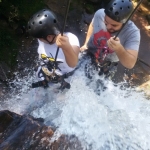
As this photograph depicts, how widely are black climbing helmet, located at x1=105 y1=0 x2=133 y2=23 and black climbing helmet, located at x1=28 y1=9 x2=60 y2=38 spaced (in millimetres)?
792

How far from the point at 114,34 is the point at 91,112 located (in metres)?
1.65

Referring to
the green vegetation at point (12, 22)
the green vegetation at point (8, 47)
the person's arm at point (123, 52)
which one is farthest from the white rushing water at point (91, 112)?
the person's arm at point (123, 52)

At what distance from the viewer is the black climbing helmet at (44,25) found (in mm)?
3639

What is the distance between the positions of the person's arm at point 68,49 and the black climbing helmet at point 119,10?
0.71 metres

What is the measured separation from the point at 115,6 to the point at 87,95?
6.34 ft

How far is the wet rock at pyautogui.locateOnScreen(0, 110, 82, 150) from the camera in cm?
381

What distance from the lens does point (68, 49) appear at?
3.37 meters

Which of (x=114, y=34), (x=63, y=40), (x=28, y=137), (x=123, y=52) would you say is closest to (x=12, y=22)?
(x=114, y=34)

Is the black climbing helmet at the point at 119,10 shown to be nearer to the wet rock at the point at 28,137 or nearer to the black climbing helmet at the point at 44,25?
the black climbing helmet at the point at 44,25

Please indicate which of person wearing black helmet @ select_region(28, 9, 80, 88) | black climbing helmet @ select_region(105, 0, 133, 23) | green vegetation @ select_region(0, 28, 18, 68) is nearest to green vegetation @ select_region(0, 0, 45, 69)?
green vegetation @ select_region(0, 28, 18, 68)

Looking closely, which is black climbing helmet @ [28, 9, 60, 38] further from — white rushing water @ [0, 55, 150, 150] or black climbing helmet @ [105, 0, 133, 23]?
white rushing water @ [0, 55, 150, 150]

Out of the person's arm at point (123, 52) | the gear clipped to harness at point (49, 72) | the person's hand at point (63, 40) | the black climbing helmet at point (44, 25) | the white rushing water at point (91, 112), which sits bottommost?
the white rushing water at point (91, 112)

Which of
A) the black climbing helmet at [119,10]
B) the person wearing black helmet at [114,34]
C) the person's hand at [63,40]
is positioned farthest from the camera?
the black climbing helmet at [119,10]

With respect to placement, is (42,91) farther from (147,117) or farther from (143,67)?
(143,67)
